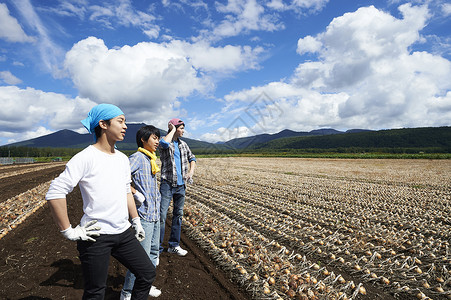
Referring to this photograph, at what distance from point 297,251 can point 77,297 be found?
4.07m

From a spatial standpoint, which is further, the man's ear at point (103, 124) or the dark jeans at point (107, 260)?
the man's ear at point (103, 124)

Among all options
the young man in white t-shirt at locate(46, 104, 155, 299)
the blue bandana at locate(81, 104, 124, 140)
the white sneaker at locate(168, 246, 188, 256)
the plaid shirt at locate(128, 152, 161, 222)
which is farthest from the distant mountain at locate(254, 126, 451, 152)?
the blue bandana at locate(81, 104, 124, 140)

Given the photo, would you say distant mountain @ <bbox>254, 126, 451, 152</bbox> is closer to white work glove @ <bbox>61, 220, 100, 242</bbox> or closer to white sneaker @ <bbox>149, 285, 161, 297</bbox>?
white sneaker @ <bbox>149, 285, 161, 297</bbox>

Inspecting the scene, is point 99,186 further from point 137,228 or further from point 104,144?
point 137,228

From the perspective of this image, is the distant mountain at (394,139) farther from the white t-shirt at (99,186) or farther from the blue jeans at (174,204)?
the white t-shirt at (99,186)

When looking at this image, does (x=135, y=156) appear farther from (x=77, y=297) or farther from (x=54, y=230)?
(x=54, y=230)

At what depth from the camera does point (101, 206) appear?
2004 millimetres

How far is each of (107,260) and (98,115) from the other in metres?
1.30

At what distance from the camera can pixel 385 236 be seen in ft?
18.7

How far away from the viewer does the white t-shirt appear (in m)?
1.80

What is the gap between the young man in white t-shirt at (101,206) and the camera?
Result: 1813mm

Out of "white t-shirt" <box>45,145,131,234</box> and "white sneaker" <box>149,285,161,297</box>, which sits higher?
"white t-shirt" <box>45,145,131,234</box>

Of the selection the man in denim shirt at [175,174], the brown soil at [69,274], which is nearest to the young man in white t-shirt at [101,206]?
the brown soil at [69,274]

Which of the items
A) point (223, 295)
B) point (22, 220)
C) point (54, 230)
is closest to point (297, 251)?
point (223, 295)
